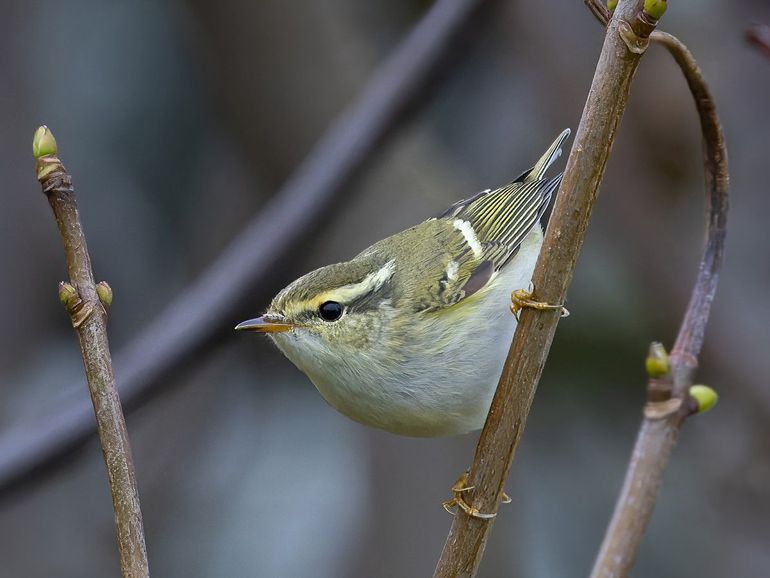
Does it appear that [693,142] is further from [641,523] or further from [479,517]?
[641,523]

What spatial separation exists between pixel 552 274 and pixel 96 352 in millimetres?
754

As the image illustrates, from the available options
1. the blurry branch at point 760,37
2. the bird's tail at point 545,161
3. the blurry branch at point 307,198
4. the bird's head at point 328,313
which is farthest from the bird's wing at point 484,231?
the blurry branch at point 760,37

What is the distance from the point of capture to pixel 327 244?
15.6ft

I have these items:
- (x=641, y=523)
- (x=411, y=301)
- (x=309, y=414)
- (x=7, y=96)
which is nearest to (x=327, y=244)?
(x=309, y=414)

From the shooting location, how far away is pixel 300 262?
159 inches

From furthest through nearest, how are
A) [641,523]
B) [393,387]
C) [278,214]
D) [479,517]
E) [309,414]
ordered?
1. [309,414]
2. [278,214]
3. [393,387]
4. [479,517]
5. [641,523]

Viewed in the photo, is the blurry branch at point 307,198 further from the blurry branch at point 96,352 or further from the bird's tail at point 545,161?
the blurry branch at point 96,352

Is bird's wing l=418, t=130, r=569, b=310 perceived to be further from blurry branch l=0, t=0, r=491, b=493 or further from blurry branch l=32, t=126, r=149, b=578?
blurry branch l=32, t=126, r=149, b=578

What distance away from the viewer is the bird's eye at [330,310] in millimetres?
2357

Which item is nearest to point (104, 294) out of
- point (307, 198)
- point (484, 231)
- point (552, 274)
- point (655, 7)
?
point (552, 274)

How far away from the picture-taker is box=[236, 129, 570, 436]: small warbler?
231cm

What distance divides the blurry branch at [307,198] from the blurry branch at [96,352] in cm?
156

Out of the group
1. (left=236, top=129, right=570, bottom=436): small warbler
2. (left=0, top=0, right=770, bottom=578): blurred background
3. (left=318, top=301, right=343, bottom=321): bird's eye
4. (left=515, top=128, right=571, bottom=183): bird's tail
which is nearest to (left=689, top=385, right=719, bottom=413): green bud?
(left=236, top=129, right=570, bottom=436): small warbler

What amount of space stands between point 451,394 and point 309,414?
2.65 m
